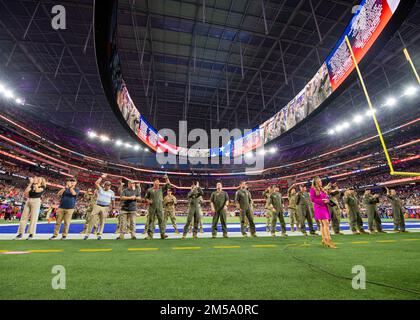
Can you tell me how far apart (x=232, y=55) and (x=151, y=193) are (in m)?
17.8

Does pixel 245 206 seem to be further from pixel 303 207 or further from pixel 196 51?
pixel 196 51

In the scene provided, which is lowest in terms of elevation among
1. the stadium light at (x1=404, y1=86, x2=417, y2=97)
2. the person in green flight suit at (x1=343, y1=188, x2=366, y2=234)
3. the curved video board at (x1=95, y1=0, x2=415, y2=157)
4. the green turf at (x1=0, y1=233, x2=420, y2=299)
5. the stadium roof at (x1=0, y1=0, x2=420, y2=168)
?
the green turf at (x1=0, y1=233, x2=420, y2=299)

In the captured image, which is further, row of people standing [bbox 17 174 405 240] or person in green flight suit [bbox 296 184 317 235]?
person in green flight suit [bbox 296 184 317 235]

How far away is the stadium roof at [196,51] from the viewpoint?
53.0 ft

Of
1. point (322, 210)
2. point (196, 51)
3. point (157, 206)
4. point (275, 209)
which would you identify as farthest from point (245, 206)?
point (196, 51)

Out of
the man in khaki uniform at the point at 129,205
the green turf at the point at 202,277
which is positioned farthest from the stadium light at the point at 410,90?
the man in khaki uniform at the point at 129,205

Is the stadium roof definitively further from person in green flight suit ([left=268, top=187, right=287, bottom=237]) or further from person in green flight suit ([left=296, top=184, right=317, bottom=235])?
person in green flight suit ([left=268, top=187, right=287, bottom=237])

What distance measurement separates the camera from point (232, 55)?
67.5 ft

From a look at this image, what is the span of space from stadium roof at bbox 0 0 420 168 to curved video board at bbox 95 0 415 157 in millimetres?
5024

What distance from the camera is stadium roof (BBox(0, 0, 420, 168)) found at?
1614 cm

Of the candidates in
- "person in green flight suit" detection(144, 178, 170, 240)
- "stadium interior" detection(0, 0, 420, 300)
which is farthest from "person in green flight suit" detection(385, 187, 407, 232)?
"person in green flight suit" detection(144, 178, 170, 240)

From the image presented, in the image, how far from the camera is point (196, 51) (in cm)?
1995
